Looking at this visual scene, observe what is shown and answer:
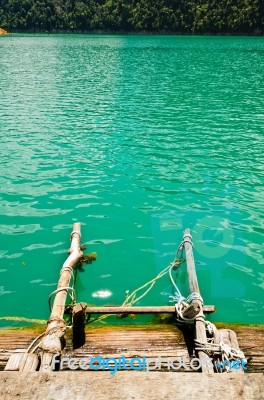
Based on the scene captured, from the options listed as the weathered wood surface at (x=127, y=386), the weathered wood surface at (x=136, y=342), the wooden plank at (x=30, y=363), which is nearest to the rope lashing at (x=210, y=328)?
the weathered wood surface at (x=136, y=342)

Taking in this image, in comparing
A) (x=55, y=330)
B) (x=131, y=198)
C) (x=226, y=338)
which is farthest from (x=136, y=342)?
(x=131, y=198)

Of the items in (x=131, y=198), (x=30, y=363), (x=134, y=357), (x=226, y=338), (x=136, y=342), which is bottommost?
(x=30, y=363)

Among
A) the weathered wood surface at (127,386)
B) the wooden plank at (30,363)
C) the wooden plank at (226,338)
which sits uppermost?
the wooden plank at (226,338)

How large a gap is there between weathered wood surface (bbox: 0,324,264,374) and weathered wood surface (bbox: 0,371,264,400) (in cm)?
133

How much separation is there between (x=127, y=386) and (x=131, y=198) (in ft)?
31.7

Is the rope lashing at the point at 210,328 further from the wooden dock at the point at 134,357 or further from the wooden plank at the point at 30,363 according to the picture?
the wooden plank at the point at 30,363

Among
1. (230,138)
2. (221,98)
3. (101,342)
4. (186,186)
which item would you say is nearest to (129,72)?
(221,98)

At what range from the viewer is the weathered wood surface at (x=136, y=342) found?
19.6 ft

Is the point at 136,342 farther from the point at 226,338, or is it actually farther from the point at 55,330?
the point at 226,338

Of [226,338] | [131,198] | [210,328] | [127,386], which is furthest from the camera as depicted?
[131,198]

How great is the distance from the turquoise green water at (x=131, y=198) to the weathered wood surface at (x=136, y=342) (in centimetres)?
199

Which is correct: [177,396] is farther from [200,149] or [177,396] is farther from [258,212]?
[200,149]

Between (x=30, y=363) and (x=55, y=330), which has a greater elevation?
(x=55, y=330)

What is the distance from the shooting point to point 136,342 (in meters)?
6.37
